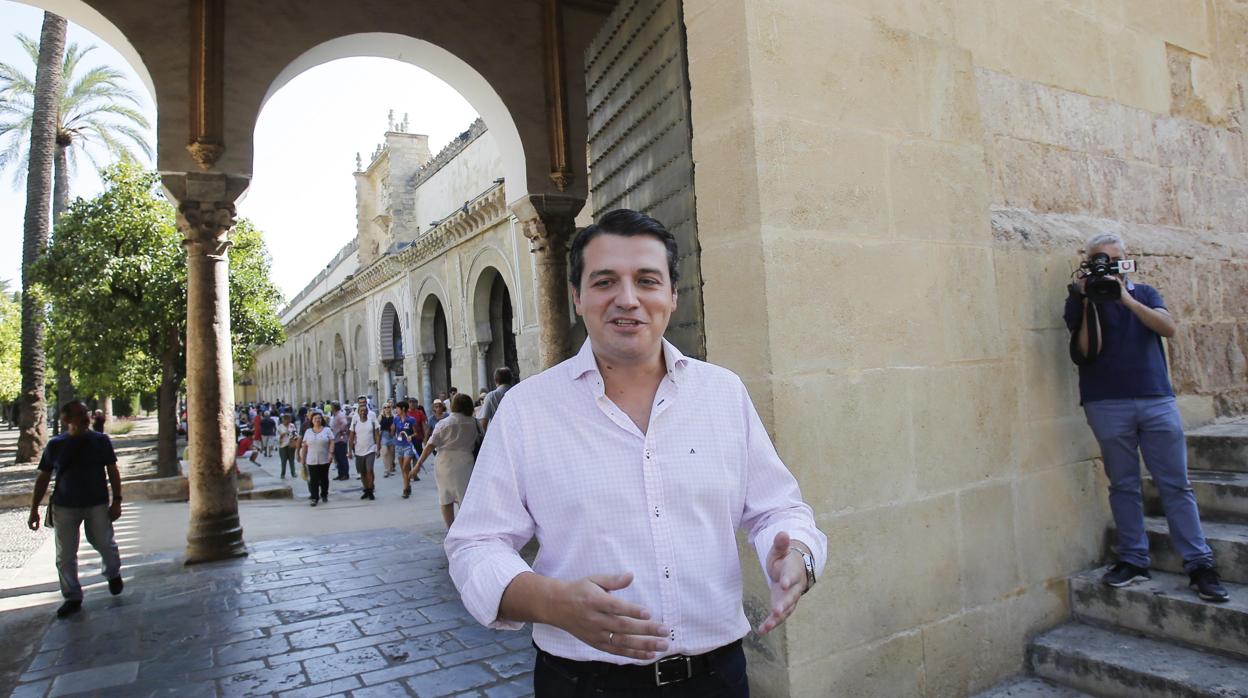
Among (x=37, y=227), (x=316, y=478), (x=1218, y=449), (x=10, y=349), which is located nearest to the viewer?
(x=1218, y=449)

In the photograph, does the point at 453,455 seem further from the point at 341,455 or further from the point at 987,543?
the point at 341,455

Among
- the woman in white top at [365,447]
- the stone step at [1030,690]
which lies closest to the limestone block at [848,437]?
the stone step at [1030,690]

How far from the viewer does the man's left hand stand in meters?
1.41

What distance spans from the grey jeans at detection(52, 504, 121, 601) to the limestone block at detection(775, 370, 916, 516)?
543cm

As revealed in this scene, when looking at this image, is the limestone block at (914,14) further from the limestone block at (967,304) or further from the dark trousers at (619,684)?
the dark trousers at (619,684)

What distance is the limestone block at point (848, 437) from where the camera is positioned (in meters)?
2.62

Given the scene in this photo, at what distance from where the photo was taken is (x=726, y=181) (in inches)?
109

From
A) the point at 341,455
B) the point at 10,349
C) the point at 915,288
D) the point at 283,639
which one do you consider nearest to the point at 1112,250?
the point at 915,288

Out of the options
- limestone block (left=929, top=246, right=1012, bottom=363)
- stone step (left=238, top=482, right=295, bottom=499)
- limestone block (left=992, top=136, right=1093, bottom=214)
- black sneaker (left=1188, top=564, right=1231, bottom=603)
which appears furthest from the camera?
stone step (left=238, top=482, right=295, bottom=499)

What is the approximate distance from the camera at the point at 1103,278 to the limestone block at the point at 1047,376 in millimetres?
319

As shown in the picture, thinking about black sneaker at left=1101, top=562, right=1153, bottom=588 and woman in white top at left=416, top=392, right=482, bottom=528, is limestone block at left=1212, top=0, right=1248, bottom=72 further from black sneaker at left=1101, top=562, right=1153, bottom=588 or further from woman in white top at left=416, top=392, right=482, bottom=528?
woman in white top at left=416, top=392, right=482, bottom=528

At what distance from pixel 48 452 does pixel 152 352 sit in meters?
9.75

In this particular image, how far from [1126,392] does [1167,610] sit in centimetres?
90

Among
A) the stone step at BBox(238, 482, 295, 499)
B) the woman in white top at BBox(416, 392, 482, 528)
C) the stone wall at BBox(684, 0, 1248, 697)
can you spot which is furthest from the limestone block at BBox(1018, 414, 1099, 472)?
the stone step at BBox(238, 482, 295, 499)
